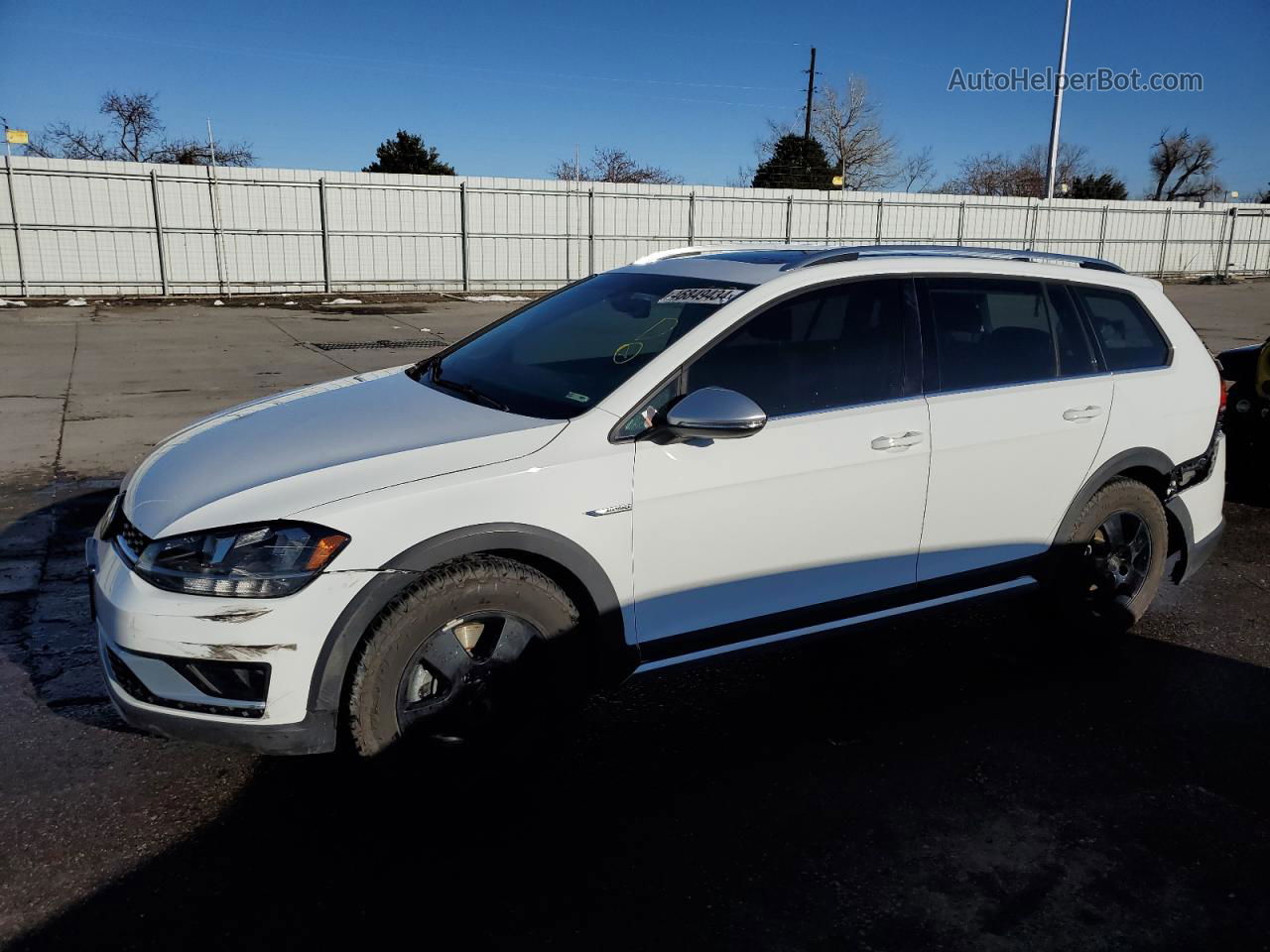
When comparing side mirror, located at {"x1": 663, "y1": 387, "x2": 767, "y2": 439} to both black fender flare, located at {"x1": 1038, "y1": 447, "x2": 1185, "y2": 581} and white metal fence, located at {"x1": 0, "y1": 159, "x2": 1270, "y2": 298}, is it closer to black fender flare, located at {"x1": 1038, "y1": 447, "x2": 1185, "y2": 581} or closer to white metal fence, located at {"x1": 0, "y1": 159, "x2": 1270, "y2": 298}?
black fender flare, located at {"x1": 1038, "y1": 447, "x2": 1185, "y2": 581}

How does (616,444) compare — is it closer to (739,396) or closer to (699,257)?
(739,396)

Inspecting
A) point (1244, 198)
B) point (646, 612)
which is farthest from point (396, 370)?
point (1244, 198)

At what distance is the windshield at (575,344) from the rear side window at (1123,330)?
175 cm

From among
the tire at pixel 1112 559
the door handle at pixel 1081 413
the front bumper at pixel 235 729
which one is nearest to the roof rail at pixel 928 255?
the door handle at pixel 1081 413

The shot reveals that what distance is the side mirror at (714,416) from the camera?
3094 mm

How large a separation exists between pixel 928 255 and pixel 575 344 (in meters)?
1.44

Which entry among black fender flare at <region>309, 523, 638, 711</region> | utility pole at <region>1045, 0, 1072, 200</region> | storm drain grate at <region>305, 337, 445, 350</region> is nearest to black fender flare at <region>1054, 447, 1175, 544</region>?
black fender flare at <region>309, 523, 638, 711</region>

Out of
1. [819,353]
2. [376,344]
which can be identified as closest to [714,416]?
[819,353]

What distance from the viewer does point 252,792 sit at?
3.15 metres

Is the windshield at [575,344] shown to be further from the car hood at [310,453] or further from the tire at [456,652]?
the tire at [456,652]

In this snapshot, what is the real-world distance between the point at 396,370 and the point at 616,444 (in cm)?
152

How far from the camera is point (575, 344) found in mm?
3908

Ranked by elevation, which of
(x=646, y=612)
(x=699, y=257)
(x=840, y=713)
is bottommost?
(x=840, y=713)

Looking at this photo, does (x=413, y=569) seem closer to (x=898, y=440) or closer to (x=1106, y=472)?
(x=898, y=440)
